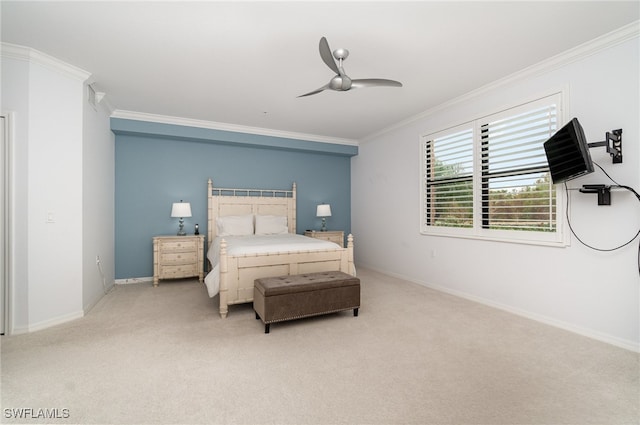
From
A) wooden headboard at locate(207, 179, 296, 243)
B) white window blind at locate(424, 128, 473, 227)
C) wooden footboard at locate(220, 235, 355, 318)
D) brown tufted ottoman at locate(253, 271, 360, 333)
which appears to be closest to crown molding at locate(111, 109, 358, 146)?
wooden headboard at locate(207, 179, 296, 243)

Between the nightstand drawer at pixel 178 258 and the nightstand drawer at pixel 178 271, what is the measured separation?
7 cm

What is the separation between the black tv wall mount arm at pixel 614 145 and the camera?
2666 millimetres

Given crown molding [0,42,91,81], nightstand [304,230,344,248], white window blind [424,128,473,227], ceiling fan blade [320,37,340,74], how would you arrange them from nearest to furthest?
1. ceiling fan blade [320,37,340,74]
2. crown molding [0,42,91,81]
3. white window blind [424,128,473,227]
4. nightstand [304,230,344,248]

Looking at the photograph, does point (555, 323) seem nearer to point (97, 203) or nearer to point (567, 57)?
point (567, 57)

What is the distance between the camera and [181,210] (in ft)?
16.8

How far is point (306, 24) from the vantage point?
2592 mm

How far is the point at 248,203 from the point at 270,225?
25.7 inches

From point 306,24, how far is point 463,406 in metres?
3.02

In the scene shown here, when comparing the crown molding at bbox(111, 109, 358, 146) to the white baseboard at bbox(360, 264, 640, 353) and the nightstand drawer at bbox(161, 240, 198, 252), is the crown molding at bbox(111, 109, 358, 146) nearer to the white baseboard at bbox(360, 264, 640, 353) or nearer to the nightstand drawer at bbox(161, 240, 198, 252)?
the nightstand drawer at bbox(161, 240, 198, 252)

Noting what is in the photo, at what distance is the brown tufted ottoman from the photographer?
3.03 m

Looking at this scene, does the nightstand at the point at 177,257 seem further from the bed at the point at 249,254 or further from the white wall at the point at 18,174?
the white wall at the point at 18,174
